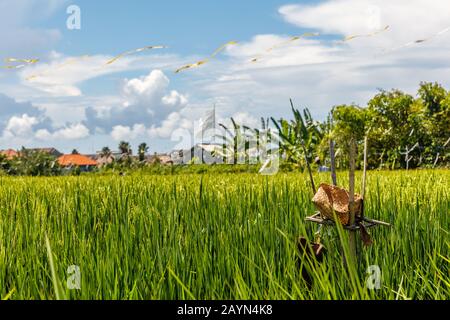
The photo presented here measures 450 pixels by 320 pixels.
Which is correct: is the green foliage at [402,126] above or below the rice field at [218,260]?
above

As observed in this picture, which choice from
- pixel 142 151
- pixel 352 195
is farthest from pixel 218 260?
pixel 142 151

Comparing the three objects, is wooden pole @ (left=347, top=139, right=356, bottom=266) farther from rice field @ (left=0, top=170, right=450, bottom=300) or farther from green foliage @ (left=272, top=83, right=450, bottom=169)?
green foliage @ (left=272, top=83, right=450, bottom=169)

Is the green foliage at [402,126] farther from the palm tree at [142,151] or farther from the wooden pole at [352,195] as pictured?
the wooden pole at [352,195]

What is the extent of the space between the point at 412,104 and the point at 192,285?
12196 mm

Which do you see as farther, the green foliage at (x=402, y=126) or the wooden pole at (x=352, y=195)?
the green foliage at (x=402, y=126)

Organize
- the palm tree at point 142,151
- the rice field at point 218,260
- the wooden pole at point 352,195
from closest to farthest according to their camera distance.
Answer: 1. the wooden pole at point 352,195
2. the rice field at point 218,260
3. the palm tree at point 142,151

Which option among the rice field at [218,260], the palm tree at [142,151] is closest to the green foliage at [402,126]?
the palm tree at [142,151]

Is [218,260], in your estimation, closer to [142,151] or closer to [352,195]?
[352,195]

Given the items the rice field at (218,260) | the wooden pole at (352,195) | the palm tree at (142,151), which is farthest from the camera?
the palm tree at (142,151)

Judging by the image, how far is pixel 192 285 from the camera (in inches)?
63.0

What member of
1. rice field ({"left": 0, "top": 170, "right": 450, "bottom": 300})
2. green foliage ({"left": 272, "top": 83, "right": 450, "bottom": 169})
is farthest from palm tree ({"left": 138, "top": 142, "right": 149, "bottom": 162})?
rice field ({"left": 0, "top": 170, "right": 450, "bottom": 300})

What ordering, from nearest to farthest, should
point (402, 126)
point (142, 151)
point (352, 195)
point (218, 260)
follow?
1. point (352, 195)
2. point (218, 260)
3. point (142, 151)
4. point (402, 126)

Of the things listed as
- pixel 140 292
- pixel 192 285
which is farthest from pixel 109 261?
pixel 192 285
